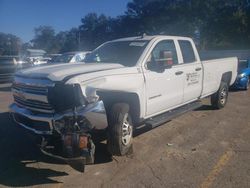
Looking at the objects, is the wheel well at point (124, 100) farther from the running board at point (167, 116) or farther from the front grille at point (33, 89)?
the front grille at point (33, 89)

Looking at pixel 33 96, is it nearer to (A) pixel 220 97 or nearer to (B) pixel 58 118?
(B) pixel 58 118

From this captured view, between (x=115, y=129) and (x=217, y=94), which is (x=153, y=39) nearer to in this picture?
(x=115, y=129)

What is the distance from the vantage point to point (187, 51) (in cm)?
758

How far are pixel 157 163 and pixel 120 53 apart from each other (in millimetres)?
2381

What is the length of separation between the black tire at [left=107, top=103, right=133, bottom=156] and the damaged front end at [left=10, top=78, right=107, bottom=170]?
0.27 m

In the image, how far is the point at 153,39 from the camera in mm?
6504

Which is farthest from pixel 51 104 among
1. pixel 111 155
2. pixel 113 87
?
pixel 111 155

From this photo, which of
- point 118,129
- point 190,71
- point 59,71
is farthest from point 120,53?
point 118,129

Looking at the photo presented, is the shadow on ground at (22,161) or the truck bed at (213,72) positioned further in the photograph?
the truck bed at (213,72)

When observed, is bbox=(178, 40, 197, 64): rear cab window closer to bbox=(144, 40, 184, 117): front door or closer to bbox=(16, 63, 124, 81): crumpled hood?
bbox=(144, 40, 184, 117): front door


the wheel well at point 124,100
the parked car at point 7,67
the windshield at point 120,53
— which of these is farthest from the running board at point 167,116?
the parked car at point 7,67

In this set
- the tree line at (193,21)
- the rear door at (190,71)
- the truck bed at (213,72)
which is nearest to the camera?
the rear door at (190,71)

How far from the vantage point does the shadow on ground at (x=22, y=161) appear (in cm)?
461

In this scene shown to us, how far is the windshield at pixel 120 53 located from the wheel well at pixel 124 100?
727 mm
